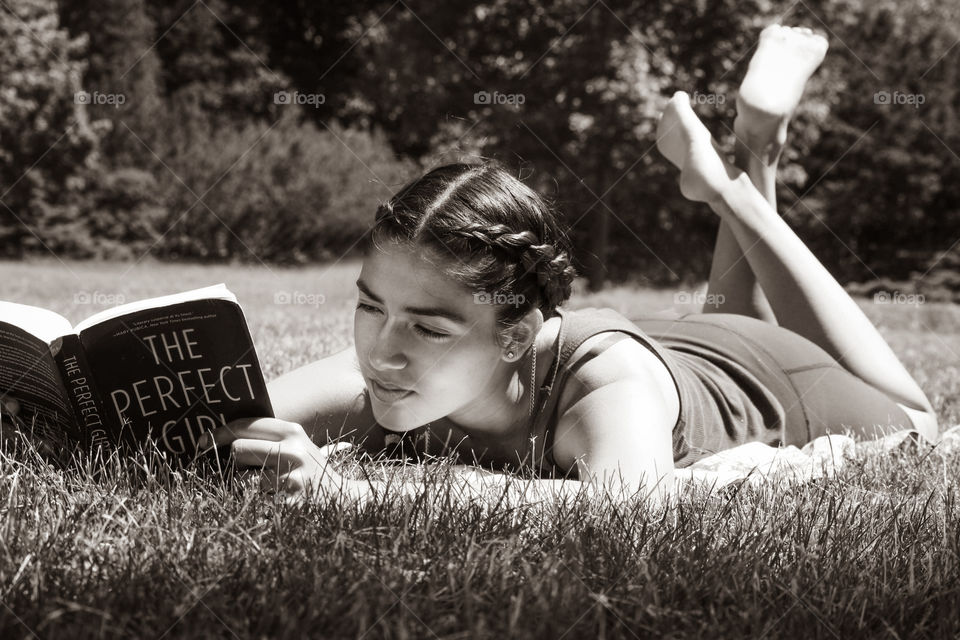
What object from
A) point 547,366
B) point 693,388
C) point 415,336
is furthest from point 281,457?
point 693,388

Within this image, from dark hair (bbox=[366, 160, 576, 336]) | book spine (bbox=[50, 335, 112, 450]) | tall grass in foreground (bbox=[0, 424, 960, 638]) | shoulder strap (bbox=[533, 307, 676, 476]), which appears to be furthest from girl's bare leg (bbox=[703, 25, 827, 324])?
book spine (bbox=[50, 335, 112, 450])

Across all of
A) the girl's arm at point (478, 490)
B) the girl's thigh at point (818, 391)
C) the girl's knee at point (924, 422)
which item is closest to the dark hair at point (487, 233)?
the girl's arm at point (478, 490)

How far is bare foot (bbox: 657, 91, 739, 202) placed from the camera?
115 inches

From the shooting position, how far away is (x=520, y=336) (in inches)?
82.7

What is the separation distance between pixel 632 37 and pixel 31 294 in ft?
26.1

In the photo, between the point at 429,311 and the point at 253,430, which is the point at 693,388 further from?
the point at 253,430

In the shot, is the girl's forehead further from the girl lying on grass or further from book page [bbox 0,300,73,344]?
book page [bbox 0,300,73,344]

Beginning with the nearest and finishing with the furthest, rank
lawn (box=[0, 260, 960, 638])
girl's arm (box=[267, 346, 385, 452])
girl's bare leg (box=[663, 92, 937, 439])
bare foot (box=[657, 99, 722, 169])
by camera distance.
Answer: lawn (box=[0, 260, 960, 638]), girl's arm (box=[267, 346, 385, 452]), girl's bare leg (box=[663, 92, 937, 439]), bare foot (box=[657, 99, 722, 169])

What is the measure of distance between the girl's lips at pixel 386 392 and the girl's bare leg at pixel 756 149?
1478 millimetres

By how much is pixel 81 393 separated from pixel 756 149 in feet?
7.42

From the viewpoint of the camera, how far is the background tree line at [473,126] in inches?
474

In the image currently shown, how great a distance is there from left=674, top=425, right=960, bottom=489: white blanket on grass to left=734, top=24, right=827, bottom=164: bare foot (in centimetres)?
106

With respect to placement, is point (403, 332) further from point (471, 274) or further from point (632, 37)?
point (632, 37)

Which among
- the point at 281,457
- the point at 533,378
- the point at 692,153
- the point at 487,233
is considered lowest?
the point at 281,457
